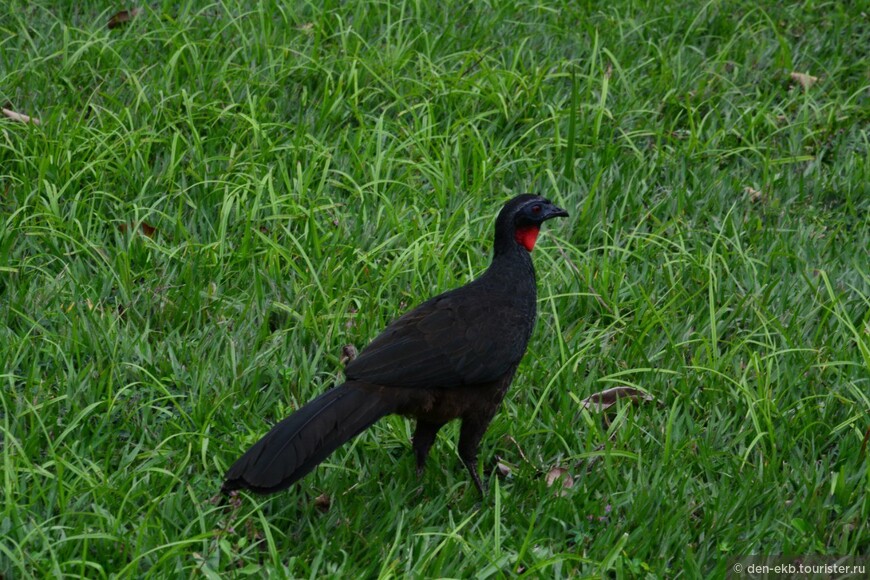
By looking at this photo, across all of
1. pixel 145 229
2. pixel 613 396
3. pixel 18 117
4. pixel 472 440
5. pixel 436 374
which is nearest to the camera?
pixel 436 374

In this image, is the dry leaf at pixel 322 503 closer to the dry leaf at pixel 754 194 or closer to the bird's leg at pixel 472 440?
the bird's leg at pixel 472 440

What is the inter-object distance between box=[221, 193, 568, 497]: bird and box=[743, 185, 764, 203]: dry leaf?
1.95 metres

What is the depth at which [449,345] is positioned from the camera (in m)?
4.19

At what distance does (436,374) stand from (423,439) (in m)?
0.32

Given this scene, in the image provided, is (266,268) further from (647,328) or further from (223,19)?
(223,19)

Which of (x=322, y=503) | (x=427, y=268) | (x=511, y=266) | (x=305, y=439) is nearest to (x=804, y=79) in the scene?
(x=427, y=268)

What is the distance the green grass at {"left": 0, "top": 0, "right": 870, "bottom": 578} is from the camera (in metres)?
4.01

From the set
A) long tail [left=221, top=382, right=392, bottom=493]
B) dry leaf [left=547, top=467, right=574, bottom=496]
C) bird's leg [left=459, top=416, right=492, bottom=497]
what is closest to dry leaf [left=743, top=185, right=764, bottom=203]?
dry leaf [left=547, top=467, right=574, bottom=496]

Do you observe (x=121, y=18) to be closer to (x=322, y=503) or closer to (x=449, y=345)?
(x=449, y=345)

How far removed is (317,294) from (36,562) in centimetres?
186

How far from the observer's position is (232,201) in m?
5.48

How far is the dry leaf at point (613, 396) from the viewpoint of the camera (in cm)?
471

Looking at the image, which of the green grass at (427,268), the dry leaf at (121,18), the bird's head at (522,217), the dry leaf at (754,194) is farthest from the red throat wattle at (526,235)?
the dry leaf at (121,18)

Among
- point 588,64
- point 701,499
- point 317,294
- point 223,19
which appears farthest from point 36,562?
point 588,64
